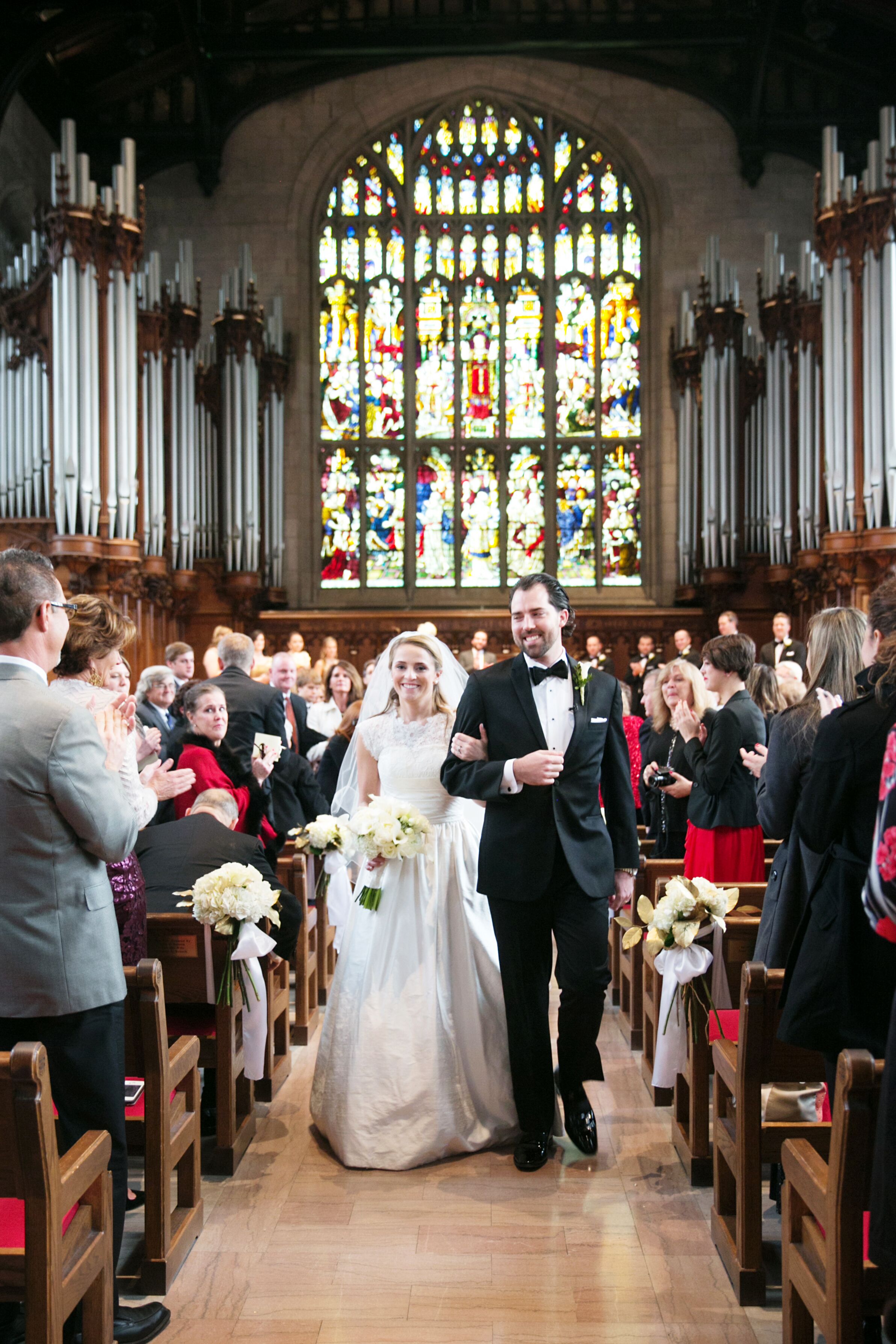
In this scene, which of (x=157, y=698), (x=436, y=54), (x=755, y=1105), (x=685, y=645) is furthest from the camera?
(x=436, y=54)

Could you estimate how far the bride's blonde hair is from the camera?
14.0 ft

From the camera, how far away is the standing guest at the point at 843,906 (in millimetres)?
2457

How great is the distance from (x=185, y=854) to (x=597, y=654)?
818 centimetres

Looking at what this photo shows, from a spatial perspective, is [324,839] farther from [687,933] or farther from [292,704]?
[292,704]

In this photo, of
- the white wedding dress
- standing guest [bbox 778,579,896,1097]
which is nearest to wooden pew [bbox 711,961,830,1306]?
standing guest [bbox 778,579,896,1097]

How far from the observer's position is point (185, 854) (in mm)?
4059

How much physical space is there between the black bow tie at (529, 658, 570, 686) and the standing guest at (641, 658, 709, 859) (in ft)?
3.74

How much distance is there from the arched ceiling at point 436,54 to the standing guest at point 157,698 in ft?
27.7

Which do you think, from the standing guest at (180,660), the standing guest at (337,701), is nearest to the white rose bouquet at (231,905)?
the standing guest at (337,701)

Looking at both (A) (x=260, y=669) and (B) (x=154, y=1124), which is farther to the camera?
(A) (x=260, y=669)

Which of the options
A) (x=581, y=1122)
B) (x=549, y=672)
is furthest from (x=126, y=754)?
(x=581, y=1122)

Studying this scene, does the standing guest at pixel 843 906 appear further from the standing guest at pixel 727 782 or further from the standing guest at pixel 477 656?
the standing guest at pixel 477 656

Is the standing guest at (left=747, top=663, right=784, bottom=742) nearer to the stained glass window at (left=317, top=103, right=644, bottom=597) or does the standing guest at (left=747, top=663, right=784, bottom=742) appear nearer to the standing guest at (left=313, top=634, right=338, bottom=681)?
the standing guest at (left=313, top=634, right=338, bottom=681)

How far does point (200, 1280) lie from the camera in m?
3.07
